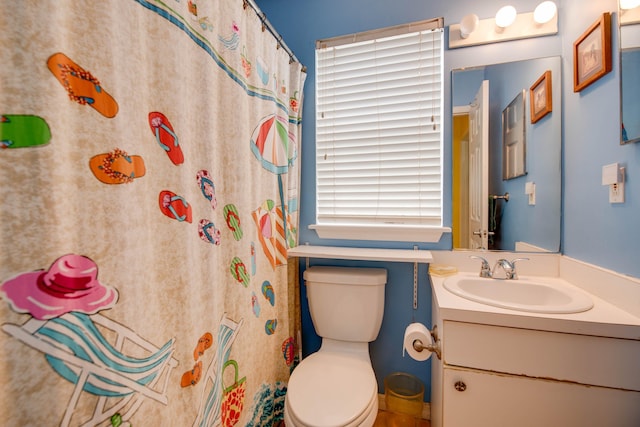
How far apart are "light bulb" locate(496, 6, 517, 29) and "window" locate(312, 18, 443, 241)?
273mm

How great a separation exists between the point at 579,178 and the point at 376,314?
1.13 m

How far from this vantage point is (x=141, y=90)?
0.68 m

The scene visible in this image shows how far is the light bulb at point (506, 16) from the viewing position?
128 cm

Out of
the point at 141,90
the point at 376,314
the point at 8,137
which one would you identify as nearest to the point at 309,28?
the point at 141,90

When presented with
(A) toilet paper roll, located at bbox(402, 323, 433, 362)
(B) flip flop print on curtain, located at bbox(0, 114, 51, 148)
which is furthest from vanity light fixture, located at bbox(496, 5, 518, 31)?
(B) flip flop print on curtain, located at bbox(0, 114, 51, 148)

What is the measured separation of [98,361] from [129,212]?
344 millimetres

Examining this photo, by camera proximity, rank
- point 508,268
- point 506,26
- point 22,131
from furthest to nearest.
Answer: point 506,26 → point 508,268 → point 22,131

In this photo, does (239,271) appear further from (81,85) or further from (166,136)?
(81,85)

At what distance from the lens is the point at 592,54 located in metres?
1.05

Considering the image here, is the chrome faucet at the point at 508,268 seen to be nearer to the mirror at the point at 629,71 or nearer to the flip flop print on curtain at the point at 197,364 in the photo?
the mirror at the point at 629,71

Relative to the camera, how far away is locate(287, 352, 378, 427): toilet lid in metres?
0.95

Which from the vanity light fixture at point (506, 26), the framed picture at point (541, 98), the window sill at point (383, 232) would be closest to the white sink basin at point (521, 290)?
the window sill at point (383, 232)

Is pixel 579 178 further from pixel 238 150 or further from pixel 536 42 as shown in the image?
pixel 238 150

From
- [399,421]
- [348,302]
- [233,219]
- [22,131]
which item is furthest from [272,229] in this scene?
[399,421]
